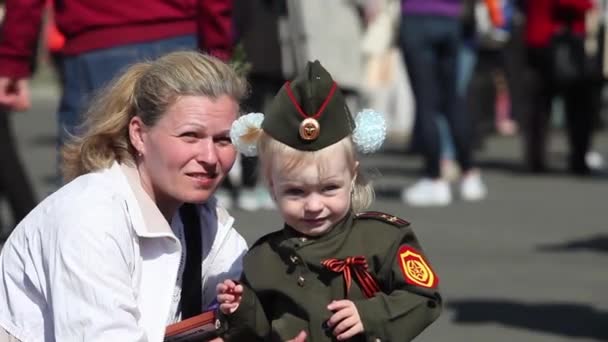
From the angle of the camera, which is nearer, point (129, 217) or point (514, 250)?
point (129, 217)

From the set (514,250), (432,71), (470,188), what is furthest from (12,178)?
(470,188)

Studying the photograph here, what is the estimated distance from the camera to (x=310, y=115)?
3973 millimetres

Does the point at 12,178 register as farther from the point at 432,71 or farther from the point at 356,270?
the point at 356,270

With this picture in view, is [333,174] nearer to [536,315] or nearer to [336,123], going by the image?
[336,123]

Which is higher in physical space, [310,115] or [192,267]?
[310,115]

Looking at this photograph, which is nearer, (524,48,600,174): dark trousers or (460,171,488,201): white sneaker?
(460,171,488,201): white sneaker

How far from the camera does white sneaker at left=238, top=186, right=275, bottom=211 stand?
33.1ft

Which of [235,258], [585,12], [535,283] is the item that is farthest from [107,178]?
[585,12]

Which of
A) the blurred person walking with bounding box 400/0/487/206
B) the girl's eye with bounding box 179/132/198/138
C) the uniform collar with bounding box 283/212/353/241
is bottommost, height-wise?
the blurred person walking with bounding box 400/0/487/206

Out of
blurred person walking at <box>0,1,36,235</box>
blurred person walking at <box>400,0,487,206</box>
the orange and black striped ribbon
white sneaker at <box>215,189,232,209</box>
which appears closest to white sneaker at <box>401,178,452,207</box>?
blurred person walking at <box>400,0,487,206</box>

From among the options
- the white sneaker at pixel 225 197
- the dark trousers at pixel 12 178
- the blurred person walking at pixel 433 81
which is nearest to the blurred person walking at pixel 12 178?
the dark trousers at pixel 12 178

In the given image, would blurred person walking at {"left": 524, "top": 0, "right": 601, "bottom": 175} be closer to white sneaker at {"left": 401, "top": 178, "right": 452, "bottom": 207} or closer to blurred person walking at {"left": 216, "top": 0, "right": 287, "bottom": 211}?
white sneaker at {"left": 401, "top": 178, "right": 452, "bottom": 207}

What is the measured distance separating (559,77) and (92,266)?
8.90 meters

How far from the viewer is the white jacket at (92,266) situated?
12.6 ft
